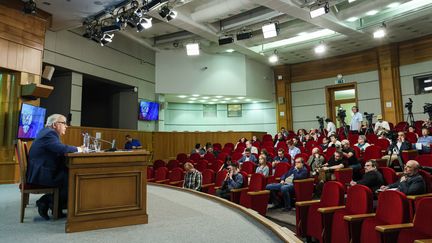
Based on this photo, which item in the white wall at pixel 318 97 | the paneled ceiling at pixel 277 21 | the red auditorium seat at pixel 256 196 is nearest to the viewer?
the red auditorium seat at pixel 256 196

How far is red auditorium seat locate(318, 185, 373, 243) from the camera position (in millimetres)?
2908

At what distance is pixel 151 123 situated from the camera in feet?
32.8

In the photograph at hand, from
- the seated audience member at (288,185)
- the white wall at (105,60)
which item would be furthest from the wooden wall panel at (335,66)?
the seated audience member at (288,185)

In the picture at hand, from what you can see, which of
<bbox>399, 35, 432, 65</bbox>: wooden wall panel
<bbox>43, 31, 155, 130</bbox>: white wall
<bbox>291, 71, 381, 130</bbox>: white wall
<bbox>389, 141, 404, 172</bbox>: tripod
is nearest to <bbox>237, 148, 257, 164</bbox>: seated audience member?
<bbox>389, 141, 404, 172</bbox>: tripod

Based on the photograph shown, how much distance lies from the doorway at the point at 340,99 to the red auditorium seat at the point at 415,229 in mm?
8573

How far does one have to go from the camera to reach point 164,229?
2.36 meters

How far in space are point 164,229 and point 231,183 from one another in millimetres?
2529

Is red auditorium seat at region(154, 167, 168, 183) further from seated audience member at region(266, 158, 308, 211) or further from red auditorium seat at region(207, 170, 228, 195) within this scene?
seated audience member at region(266, 158, 308, 211)

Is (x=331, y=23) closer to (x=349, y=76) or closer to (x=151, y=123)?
(x=349, y=76)

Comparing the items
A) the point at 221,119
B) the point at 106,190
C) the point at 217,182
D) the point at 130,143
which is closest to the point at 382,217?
the point at 106,190

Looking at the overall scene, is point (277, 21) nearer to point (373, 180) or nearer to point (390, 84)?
point (390, 84)

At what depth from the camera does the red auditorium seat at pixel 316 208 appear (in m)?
3.30

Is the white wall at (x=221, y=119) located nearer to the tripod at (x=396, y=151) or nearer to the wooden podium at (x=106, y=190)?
the tripod at (x=396, y=151)

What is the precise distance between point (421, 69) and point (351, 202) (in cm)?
769
